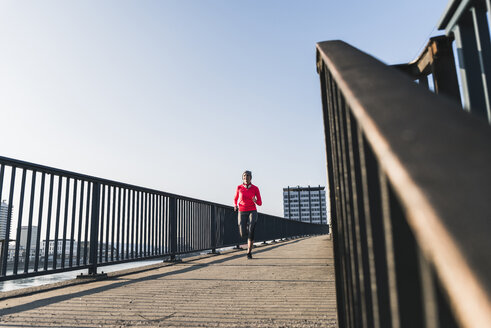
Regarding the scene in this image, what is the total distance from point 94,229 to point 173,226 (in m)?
2.58

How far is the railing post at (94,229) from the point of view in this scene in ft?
17.0

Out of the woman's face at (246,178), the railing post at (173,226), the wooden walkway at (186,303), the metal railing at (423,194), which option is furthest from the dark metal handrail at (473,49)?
the railing post at (173,226)

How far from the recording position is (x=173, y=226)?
7766mm

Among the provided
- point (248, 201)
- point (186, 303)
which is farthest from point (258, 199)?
point (186, 303)

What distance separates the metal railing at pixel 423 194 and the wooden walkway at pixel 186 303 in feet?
5.64

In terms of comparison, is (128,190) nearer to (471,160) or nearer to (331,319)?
(331,319)

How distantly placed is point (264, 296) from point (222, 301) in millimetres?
445

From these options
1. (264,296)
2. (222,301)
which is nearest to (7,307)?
(222,301)

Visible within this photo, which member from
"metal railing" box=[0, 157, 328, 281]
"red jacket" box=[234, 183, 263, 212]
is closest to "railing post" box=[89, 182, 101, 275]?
"metal railing" box=[0, 157, 328, 281]

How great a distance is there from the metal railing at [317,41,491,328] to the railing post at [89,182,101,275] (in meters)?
4.98

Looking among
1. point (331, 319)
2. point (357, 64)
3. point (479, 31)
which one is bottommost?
point (331, 319)

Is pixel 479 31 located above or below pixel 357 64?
above

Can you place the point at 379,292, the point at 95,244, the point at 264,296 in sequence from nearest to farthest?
the point at 379,292 < the point at 264,296 < the point at 95,244

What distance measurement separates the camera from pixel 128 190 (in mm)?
6160
